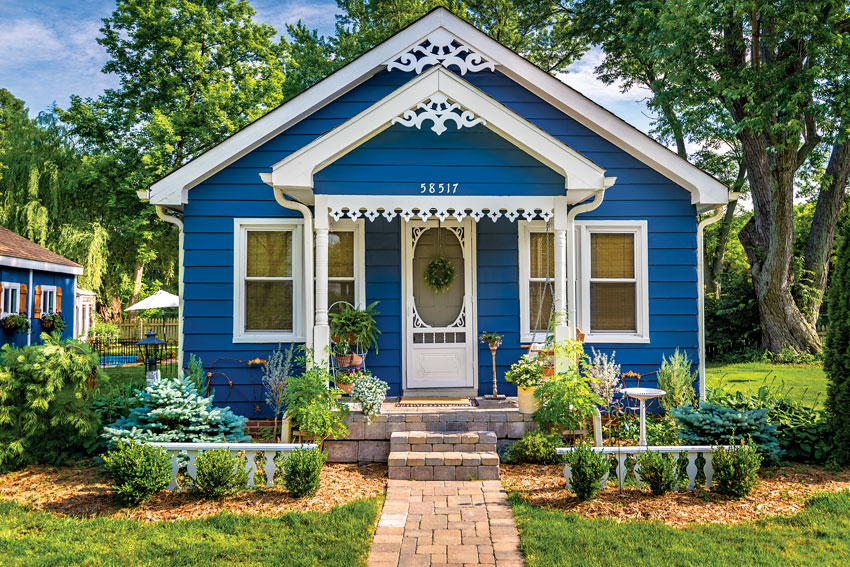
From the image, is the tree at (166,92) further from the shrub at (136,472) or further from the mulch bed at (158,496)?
the shrub at (136,472)

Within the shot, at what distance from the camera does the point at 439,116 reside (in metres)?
6.68

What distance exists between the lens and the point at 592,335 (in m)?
8.03

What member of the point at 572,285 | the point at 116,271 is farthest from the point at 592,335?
the point at 116,271

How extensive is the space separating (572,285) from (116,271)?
27.4 metres

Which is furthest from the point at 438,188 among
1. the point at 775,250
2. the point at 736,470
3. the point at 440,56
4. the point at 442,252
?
the point at 775,250

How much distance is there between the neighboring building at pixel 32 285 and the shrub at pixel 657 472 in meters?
15.6

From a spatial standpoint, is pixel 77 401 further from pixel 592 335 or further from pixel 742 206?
pixel 742 206

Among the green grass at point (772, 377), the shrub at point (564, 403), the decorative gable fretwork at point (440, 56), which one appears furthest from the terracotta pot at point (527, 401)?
the green grass at point (772, 377)

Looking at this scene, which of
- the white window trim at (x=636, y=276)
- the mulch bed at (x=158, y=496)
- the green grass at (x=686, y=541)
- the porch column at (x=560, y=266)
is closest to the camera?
the green grass at (x=686, y=541)

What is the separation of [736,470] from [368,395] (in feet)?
12.5

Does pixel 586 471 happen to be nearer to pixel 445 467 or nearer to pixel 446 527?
pixel 446 527

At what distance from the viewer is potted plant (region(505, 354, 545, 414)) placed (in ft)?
21.9

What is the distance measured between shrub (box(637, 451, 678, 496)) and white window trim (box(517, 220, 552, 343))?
2945mm

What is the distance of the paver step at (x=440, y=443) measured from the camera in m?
6.28
